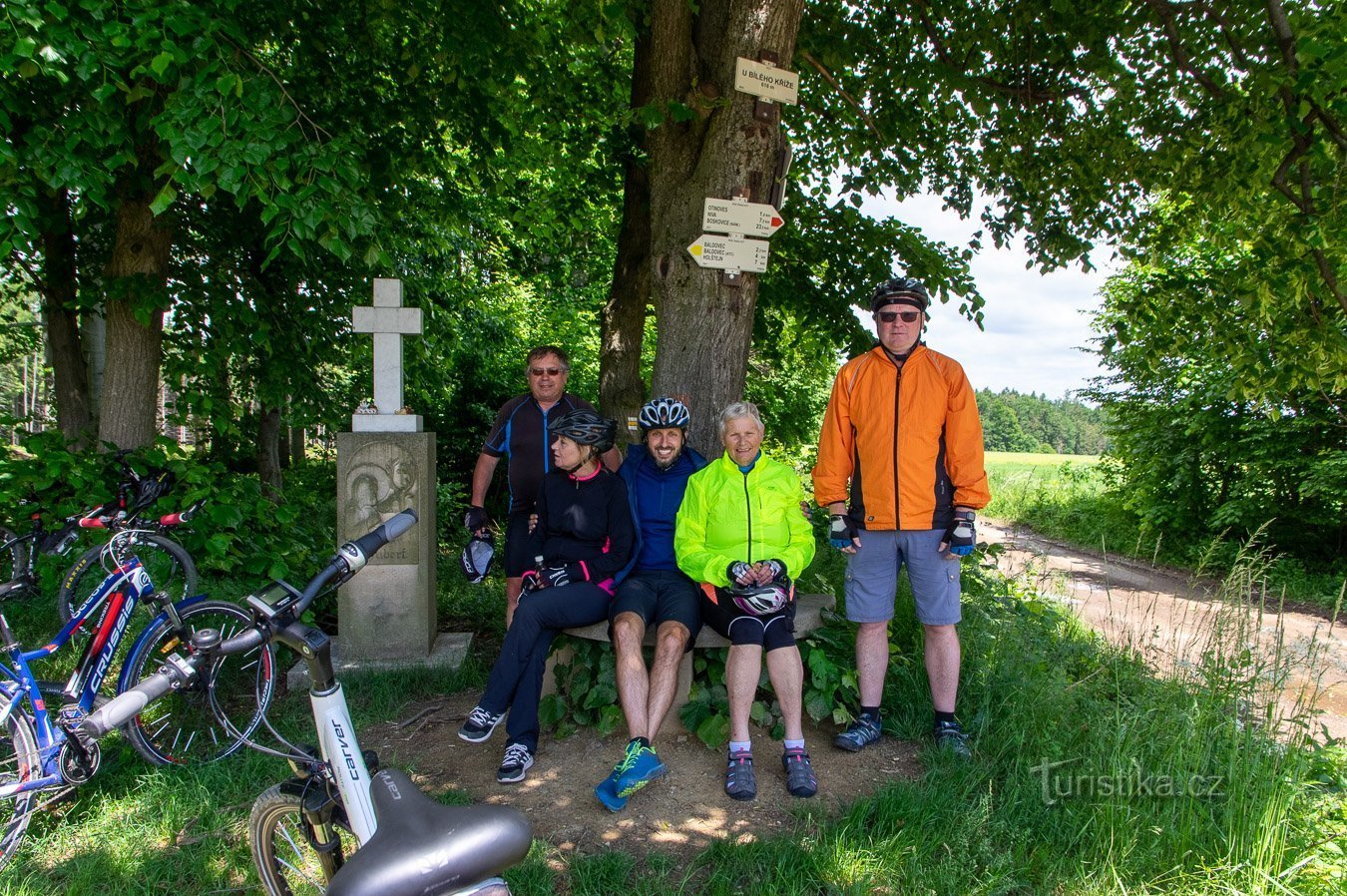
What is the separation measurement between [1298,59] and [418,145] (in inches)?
227

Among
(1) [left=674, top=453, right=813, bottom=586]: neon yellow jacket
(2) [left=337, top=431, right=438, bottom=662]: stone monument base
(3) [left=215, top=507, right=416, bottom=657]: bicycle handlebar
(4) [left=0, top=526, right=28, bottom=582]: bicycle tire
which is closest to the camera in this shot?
(3) [left=215, top=507, right=416, bottom=657]: bicycle handlebar

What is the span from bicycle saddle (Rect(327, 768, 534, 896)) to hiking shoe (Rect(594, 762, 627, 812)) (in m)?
1.82

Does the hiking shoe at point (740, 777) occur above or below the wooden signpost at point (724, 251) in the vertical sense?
below

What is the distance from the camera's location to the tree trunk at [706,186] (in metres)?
4.48

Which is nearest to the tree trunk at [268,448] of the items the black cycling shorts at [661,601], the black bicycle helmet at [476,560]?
the black bicycle helmet at [476,560]

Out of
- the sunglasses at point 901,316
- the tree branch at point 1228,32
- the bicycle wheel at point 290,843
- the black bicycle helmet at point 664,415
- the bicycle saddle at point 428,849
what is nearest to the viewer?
the bicycle saddle at point 428,849

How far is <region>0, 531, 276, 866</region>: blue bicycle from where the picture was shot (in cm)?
296

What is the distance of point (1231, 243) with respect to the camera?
21.8 ft

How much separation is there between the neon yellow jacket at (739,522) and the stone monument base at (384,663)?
1820 mm

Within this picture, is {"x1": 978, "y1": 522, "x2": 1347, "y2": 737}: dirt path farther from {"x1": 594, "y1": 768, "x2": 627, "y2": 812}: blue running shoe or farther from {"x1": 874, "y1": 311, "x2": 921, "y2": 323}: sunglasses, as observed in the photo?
{"x1": 594, "y1": 768, "x2": 627, "y2": 812}: blue running shoe

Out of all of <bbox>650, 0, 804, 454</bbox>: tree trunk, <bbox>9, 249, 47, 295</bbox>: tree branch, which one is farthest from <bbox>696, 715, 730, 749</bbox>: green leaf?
<bbox>9, 249, 47, 295</bbox>: tree branch

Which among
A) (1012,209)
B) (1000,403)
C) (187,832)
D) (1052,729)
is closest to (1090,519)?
(1012,209)

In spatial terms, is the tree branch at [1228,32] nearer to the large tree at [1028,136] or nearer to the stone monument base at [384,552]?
the large tree at [1028,136]

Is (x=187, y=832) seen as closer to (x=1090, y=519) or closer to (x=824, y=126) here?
(x=824, y=126)
